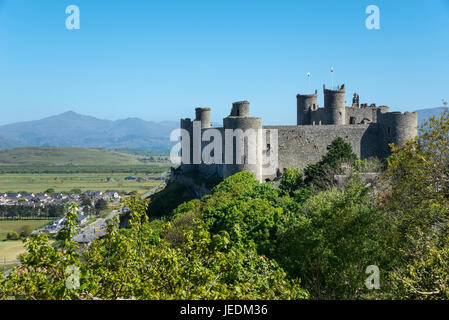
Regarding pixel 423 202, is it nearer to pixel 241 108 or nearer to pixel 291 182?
pixel 291 182

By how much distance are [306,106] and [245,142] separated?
10.7m

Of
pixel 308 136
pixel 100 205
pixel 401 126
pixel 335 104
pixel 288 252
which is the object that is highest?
pixel 335 104

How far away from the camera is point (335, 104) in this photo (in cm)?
4394

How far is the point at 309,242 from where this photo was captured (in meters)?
17.5

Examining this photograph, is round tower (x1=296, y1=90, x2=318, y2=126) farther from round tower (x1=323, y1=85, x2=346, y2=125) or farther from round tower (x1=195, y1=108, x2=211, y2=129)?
round tower (x1=195, y1=108, x2=211, y2=129)

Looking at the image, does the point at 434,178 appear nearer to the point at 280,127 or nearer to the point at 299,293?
the point at 299,293

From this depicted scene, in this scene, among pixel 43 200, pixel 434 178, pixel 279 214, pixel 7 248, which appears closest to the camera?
pixel 434 178

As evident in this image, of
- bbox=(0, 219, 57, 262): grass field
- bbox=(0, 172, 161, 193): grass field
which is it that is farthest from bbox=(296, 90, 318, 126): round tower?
bbox=(0, 172, 161, 193): grass field

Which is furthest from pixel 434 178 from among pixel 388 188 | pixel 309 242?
pixel 388 188

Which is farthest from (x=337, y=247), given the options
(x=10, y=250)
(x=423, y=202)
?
(x=10, y=250)

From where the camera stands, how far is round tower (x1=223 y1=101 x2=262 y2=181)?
3931cm

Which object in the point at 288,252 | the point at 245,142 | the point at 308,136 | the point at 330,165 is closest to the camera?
the point at 288,252

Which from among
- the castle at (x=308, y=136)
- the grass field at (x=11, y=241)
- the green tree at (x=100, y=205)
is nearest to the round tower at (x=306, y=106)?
the castle at (x=308, y=136)

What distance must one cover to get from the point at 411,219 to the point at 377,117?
93.4ft
